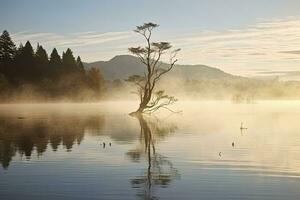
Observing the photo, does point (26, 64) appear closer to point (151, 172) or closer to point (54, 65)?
point (54, 65)

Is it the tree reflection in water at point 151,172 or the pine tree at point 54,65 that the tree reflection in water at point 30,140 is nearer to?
the tree reflection in water at point 151,172

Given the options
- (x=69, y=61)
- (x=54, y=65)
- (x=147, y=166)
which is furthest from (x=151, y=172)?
(x=69, y=61)

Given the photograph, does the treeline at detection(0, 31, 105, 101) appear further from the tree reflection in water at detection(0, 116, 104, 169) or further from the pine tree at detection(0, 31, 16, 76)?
the tree reflection in water at detection(0, 116, 104, 169)

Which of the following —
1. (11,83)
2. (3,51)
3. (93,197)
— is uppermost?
(3,51)

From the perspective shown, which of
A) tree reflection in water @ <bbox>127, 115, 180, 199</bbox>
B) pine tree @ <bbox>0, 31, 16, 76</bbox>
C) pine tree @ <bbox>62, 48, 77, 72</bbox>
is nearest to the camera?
tree reflection in water @ <bbox>127, 115, 180, 199</bbox>

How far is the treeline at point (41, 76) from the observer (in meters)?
97.4

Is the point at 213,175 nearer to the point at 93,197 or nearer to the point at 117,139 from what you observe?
the point at 93,197

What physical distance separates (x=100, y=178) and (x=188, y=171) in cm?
382

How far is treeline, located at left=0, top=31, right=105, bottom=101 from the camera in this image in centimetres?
9744

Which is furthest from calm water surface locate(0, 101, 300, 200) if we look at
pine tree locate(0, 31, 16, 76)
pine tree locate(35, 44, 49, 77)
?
pine tree locate(35, 44, 49, 77)

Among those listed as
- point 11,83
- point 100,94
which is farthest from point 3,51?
point 100,94

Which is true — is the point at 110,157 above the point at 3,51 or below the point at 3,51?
below

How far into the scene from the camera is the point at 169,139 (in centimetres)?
3394

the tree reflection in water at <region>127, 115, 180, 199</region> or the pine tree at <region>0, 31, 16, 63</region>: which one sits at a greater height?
the pine tree at <region>0, 31, 16, 63</region>
